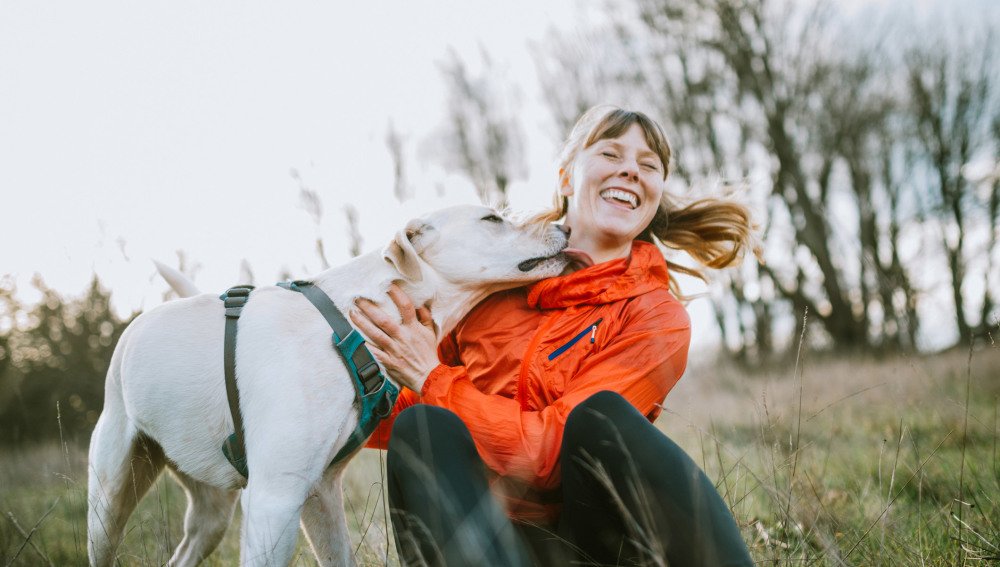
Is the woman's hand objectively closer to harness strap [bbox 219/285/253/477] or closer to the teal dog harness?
the teal dog harness

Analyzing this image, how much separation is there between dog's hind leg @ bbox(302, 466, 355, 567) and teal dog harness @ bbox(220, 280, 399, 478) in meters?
0.16

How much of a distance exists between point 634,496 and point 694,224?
206 centimetres

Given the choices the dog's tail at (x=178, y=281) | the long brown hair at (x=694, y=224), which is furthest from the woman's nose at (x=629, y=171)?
the dog's tail at (x=178, y=281)

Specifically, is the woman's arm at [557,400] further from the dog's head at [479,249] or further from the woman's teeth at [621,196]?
the woman's teeth at [621,196]

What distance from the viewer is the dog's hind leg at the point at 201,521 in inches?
120

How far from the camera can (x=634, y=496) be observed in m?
2.06

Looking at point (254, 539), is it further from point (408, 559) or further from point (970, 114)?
point (970, 114)

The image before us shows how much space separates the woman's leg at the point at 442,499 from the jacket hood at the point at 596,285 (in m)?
0.85

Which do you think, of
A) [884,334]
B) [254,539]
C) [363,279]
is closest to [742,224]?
[363,279]

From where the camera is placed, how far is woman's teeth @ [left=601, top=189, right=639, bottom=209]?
324 cm

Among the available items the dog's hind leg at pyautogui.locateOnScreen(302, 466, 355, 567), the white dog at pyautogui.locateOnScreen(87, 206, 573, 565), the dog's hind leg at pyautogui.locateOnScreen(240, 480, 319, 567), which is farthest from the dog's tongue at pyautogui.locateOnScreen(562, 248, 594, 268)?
the dog's hind leg at pyautogui.locateOnScreen(240, 480, 319, 567)

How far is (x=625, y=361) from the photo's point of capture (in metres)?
2.66

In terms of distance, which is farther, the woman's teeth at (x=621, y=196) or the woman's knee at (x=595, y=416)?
→ the woman's teeth at (x=621, y=196)

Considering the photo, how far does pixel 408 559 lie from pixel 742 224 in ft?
8.25
